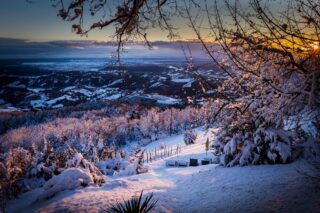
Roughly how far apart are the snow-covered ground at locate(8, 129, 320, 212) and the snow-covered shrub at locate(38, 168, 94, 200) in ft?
0.92

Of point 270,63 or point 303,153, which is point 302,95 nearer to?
point 270,63

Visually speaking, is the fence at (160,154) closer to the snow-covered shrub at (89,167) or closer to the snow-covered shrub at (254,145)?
the snow-covered shrub at (89,167)

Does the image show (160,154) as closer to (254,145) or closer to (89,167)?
(89,167)

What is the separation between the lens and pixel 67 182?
853cm

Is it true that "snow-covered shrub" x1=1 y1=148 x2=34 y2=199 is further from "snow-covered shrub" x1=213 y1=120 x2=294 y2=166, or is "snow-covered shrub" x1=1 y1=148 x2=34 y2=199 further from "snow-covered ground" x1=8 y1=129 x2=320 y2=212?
"snow-covered shrub" x1=213 y1=120 x2=294 y2=166

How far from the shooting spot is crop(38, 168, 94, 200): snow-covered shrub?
825 centimetres

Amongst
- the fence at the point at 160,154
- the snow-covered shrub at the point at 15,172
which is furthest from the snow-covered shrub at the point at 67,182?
the fence at the point at 160,154

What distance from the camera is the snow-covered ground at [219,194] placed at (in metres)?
6.30

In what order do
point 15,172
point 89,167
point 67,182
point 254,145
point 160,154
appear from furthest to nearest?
1. point 160,154
2. point 15,172
3. point 89,167
4. point 254,145
5. point 67,182

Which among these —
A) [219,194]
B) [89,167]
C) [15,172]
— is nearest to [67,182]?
[89,167]

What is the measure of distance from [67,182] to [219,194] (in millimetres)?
4430

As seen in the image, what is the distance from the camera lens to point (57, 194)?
8195 mm

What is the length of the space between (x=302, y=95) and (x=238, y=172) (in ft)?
15.2

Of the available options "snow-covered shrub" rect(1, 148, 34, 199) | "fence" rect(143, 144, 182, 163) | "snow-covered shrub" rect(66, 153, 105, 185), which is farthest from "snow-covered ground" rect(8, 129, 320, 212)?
"fence" rect(143, 144, 182, 163)
